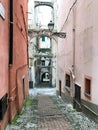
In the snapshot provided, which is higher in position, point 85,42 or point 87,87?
point 85,42

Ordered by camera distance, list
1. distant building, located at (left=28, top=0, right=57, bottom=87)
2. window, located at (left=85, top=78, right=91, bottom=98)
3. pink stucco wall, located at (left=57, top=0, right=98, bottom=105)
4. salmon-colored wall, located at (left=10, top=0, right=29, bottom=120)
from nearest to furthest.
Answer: pink stucco wall, located at (left=57, top=0, right=98, bottom=105) < salmon-colored wall, located at (left=10, top=0, right=29, bottom=120) < window, located at (left=85, top=78, right=91, bottom=98) < distant building, located at (left=28, top=0, right=57, bottom=87)

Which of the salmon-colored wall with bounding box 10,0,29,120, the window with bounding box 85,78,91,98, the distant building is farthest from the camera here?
the distant building

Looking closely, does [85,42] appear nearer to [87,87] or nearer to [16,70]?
[87,87]

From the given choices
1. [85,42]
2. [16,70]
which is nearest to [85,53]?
[85,42]

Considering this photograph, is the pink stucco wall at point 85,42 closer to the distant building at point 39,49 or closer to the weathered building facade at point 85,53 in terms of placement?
the weathered building facade at point 85,53

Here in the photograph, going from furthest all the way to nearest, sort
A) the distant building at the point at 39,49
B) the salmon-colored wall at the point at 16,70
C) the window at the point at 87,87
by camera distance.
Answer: the distant building at the point at 39,49, the window at the point at 87,87, the salmon-colored wall at the point at 16,70

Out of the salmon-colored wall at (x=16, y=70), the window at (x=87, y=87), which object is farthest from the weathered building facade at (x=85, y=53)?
the salmon-colored wall at (x=16, y=70)

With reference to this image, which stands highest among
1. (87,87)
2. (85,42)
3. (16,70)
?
(85,42)

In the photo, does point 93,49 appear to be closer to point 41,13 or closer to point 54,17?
point 54,17

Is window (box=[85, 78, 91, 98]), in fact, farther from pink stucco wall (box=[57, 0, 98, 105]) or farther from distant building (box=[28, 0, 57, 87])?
distant building (box=[28, 0, 57, 87])

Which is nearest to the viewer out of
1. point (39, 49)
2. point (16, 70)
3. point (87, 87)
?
point (87, 87)

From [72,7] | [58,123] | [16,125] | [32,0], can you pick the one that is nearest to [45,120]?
[58,123]

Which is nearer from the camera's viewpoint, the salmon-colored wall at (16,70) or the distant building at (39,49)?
the salmon-colored wall at (16,70)

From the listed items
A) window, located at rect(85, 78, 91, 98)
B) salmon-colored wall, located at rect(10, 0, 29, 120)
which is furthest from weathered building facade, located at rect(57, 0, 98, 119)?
salmon-colored wall, located at rect(10, 0, 29, 120)
